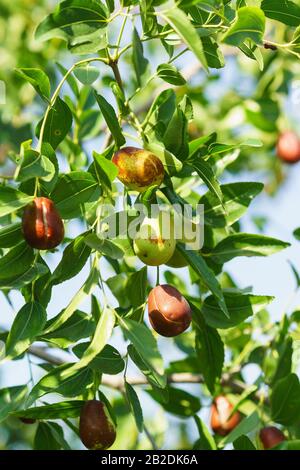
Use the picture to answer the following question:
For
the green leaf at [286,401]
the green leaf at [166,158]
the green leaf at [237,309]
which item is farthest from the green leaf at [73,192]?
the green leaf at [286,401]

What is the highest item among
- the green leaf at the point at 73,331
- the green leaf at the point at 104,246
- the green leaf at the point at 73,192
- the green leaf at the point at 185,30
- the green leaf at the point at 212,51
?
the green leaf at the point at 185,30

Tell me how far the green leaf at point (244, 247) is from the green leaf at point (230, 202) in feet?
→ 0.20

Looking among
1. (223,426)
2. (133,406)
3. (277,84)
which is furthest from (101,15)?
(277,84)

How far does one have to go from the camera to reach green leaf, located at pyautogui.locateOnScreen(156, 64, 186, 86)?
1.77 meters

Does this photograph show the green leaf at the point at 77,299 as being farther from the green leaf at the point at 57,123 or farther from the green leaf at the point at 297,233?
the green leaf at the point at 297,233

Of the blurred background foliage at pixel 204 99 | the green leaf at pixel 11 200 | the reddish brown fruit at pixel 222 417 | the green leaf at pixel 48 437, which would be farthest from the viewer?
the blurred background foliage at pixel 204 99

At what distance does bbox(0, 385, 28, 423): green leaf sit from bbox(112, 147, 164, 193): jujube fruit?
537 mm

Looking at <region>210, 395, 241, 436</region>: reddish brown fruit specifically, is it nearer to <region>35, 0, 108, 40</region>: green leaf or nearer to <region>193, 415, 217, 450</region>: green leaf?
<region>193, 415, 217, 450</region>: green leaf

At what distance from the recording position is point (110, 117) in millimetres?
1698

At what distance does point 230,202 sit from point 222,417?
2.23ft

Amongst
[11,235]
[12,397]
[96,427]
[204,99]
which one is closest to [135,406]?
[96,427]

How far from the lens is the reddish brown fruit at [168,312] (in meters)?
1.75
